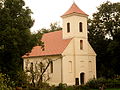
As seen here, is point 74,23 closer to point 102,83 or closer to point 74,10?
point 74,10

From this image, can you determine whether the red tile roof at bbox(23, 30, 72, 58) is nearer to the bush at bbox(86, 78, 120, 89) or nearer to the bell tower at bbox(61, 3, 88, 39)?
the bell tower at bbox(61, 3, 88, 39)

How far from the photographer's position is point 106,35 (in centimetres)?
4653

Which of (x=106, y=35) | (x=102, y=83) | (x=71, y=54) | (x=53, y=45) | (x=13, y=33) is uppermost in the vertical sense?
(x=106, y=35)

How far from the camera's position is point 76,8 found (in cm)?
4162

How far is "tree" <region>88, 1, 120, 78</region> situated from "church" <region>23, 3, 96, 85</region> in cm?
440

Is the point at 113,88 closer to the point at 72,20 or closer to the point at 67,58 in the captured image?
the point at 67,58

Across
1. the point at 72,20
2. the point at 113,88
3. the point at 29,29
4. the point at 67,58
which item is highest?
the point at 72,20

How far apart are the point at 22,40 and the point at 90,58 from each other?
16650 mm

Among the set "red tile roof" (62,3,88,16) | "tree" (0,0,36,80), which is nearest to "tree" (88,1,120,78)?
"red tile roof" (62,3,88,16)

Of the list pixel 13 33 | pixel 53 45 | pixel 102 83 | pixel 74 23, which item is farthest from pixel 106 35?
pixel 13 33

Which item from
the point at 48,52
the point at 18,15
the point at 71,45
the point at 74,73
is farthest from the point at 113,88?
the point at 18,15

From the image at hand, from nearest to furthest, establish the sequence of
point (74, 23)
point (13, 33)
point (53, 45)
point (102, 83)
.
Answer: point (13, 33), point (102, 83), point (74, 23), point (53, 45)

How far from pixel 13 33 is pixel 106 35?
23.7 m

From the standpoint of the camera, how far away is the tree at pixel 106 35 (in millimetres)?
44375
